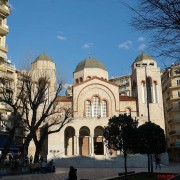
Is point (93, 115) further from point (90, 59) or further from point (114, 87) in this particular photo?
point (90, 59)

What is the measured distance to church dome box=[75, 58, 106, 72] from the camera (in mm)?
57781

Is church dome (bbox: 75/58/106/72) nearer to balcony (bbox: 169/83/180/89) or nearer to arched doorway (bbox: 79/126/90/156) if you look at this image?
balcony (bbox: 169/83/180/89)

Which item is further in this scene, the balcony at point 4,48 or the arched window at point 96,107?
the arched window at point 96,107

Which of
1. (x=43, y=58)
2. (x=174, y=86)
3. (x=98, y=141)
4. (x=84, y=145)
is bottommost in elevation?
(x=84, y=145)

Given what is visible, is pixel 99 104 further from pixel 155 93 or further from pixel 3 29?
pixel 3 29

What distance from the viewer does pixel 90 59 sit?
59.4 meters

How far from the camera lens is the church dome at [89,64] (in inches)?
2275

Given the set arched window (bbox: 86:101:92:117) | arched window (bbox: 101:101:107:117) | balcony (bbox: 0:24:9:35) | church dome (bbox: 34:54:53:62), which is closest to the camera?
balcony (bbox: 0:24:9:35)

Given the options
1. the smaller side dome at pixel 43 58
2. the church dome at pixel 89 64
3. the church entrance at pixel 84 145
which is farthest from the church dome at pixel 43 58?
the church entrance at pixel 84 145

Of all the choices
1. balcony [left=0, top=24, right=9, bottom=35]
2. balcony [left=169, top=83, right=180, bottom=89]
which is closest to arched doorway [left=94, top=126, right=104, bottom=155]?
balcony [left=169, top=83, right=180, bottom=89]

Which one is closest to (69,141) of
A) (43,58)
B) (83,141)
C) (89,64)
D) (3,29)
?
(83,141)

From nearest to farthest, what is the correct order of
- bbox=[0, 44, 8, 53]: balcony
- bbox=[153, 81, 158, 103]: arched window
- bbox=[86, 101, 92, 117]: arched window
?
bbox=[0, 44, 8, 53]: balcony
bbox=[86, 101, 92, 117]: arched window
bbox=[153, 81, 158, 103]: arched window

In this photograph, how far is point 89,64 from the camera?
58031 mm

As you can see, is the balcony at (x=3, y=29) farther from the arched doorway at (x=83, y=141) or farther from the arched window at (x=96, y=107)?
the arched doorway at (x=83, y=141)
